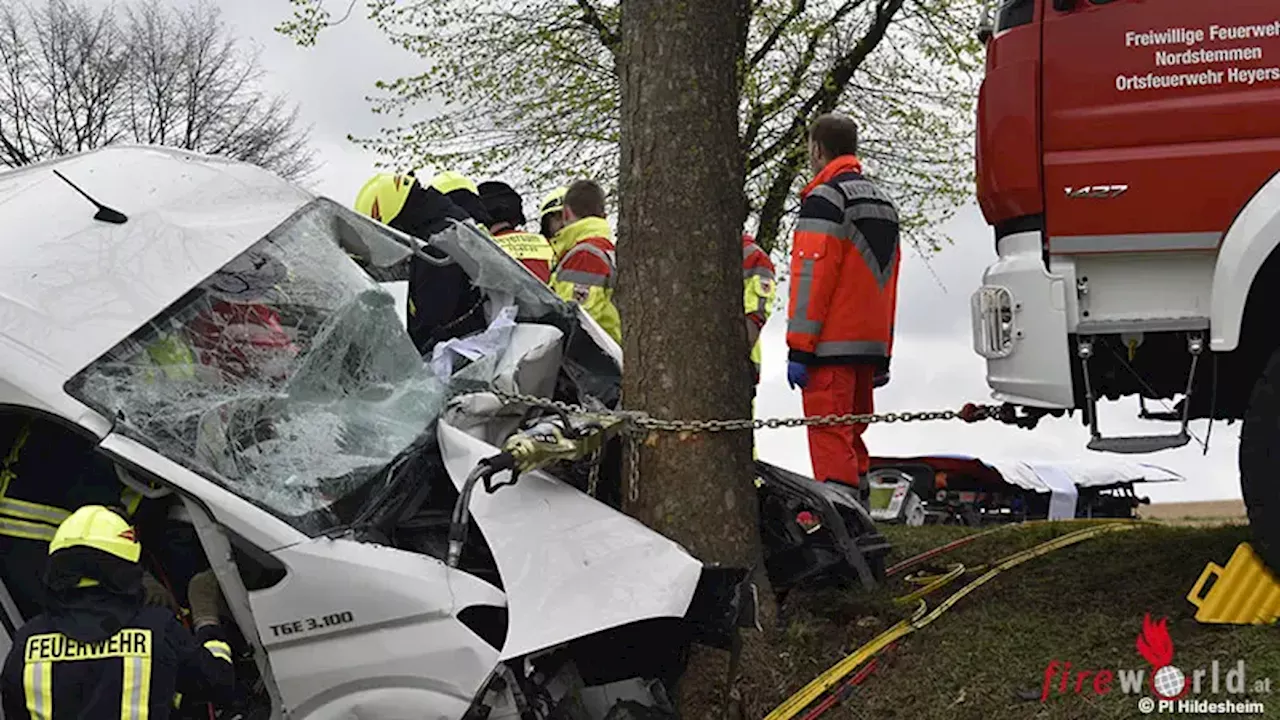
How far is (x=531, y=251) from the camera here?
798 centimetres

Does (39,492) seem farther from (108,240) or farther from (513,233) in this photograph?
(513,233)

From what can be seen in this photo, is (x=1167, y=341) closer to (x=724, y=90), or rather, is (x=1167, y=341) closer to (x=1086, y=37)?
(x=1086, y=37)

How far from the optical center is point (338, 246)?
209 inches

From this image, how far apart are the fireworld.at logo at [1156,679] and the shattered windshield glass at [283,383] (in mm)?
2168

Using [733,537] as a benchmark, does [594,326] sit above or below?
above

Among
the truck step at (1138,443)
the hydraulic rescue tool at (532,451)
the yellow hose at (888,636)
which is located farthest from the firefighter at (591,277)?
the truck step at (1138,443)

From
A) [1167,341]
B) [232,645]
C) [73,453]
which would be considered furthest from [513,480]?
[1167,341]

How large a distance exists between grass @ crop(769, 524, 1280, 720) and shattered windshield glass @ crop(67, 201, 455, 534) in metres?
1.60

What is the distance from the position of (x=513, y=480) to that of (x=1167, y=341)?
7.90 ft

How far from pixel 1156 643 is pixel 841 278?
7.40ft

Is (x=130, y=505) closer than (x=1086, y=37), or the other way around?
(x=130, y=505)

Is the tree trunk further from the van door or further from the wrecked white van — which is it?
the van door

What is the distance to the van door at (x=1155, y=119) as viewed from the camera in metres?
4.59

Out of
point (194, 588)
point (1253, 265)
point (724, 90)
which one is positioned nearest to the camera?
point (194, 588)
